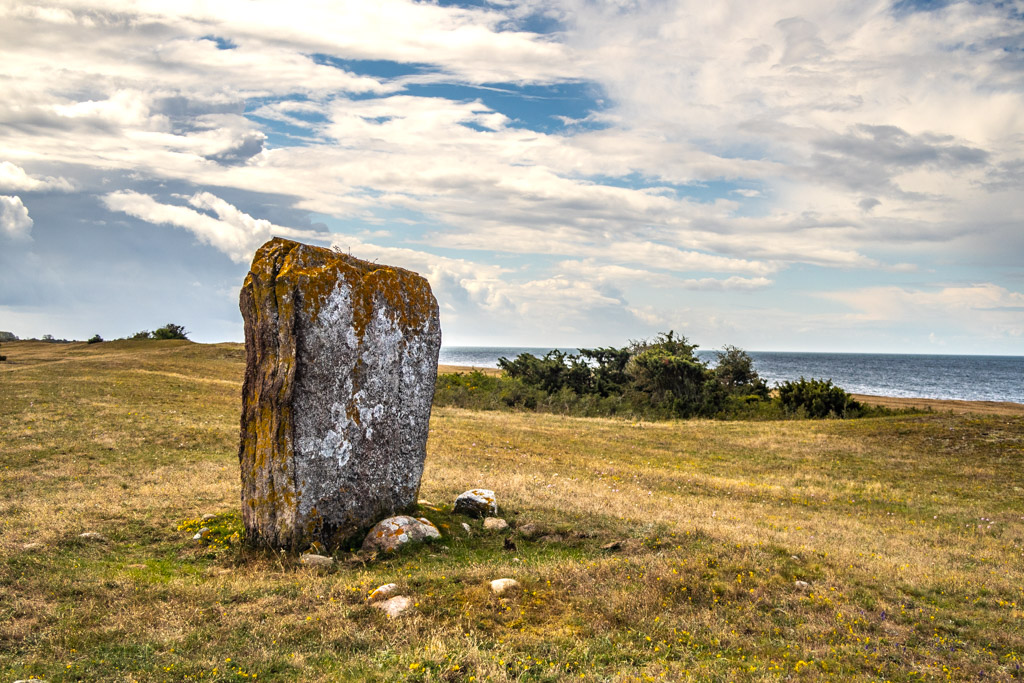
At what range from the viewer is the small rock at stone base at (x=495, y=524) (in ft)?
36.1

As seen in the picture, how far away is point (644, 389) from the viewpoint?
40656 mm

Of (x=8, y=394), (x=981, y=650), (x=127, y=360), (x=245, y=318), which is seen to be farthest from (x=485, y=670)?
(x=127, y=360)

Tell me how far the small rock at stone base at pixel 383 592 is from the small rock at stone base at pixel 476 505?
3772 mm

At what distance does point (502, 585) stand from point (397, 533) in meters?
2.56

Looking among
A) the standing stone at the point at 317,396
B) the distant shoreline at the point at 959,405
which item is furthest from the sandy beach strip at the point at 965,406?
the standing stone at the point at 317,396

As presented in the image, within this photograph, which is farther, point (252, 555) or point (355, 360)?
point (355, 360)

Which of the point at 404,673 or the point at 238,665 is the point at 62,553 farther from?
the point at 404,673

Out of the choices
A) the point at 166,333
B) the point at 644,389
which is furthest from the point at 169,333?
the point at 644,389

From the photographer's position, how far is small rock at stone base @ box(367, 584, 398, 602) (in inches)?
307

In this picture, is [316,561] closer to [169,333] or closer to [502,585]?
[502,585]

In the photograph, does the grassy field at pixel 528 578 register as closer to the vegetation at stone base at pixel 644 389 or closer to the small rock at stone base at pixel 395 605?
the small rock at stone base at pixel 395 605

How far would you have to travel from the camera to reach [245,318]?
10039 millimetres

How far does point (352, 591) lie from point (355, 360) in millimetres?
3638

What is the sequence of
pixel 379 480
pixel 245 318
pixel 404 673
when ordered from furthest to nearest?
pixel 379 480 → pixel 245 318 → pixel 404 673
